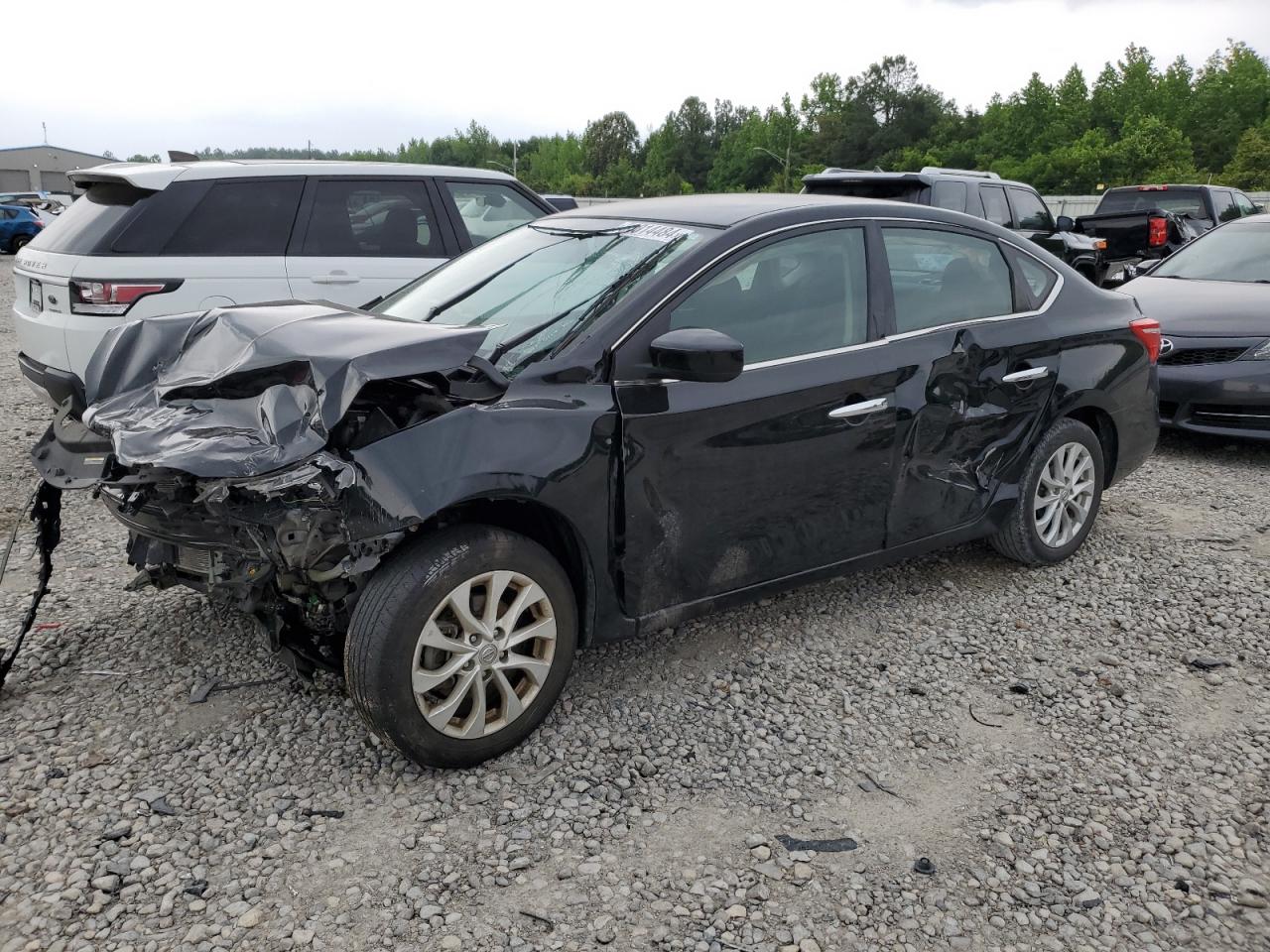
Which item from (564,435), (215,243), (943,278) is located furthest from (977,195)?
(564,435)

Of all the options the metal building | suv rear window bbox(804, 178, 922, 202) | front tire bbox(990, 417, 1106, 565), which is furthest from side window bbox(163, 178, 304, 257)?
the metal building

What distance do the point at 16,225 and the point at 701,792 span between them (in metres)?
Result: 32.0

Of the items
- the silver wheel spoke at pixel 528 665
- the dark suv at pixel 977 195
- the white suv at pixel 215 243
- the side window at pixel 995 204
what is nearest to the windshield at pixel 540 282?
the silver wheel spoke at pixel 528 665

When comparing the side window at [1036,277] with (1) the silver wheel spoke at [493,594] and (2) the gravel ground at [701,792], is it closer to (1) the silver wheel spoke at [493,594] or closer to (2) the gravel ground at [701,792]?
(2) the gravel ground at [701,792]

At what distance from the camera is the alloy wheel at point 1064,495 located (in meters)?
4.68

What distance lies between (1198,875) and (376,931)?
2143 mm

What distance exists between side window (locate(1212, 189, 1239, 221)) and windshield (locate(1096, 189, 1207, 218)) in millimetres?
220

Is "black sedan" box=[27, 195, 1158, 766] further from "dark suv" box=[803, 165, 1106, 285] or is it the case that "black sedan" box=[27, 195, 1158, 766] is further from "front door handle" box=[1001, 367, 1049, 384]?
"dark suv" box=[803, 165, 1106, 285]

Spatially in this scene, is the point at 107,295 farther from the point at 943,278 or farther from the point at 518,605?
the point at 943,278

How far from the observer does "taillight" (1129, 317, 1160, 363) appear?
4.90 m

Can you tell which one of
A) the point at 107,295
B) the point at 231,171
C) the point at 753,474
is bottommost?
the point at 753,474

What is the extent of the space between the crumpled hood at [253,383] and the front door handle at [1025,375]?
2.41m

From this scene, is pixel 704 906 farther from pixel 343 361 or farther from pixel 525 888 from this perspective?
pixel 343 361

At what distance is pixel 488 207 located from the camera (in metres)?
7.52
